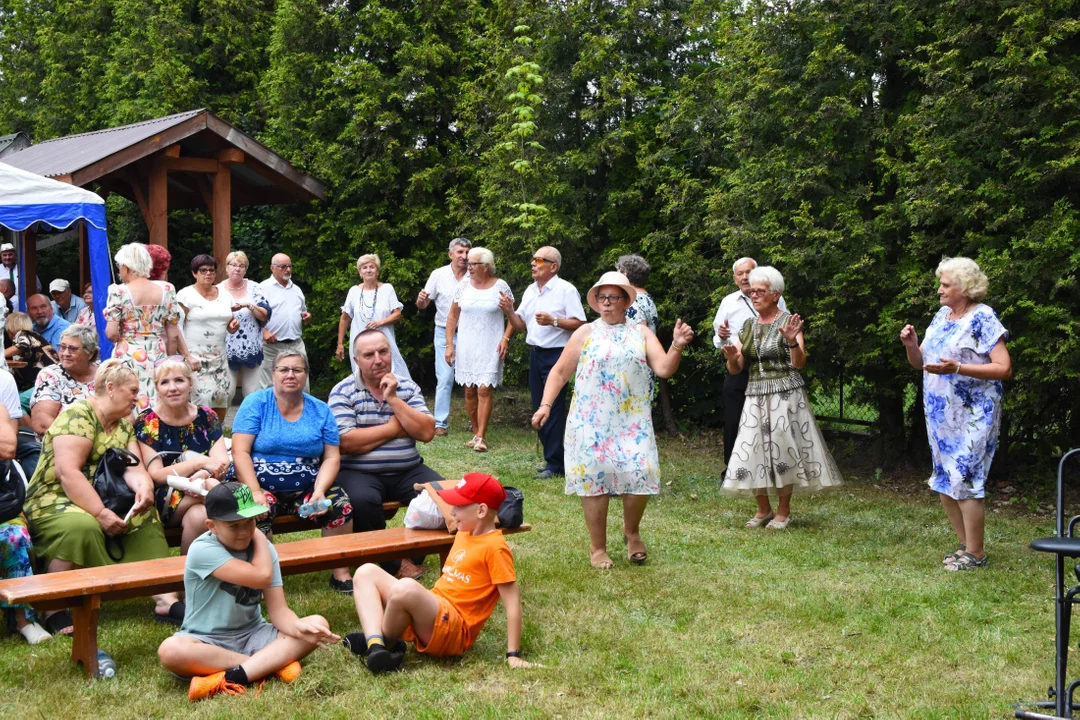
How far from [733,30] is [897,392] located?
3626 millimetres

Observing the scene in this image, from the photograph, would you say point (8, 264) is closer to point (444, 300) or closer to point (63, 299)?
point (63, 299)

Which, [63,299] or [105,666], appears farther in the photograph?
[63,299]

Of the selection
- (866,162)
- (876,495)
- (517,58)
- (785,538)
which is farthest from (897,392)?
(517,58)

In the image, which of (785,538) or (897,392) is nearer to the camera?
(785,538)

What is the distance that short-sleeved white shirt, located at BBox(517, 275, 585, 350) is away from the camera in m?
9.15

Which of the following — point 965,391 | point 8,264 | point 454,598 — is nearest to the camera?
point 454,598

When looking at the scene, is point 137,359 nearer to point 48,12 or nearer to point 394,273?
point 394,273

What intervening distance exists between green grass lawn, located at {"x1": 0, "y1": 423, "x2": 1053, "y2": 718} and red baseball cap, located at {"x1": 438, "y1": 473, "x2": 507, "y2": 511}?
2.20 ft

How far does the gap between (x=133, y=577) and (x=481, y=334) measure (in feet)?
19.0

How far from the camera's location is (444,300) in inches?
423

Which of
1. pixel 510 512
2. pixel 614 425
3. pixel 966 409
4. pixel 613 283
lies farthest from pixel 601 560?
pixel 966 409

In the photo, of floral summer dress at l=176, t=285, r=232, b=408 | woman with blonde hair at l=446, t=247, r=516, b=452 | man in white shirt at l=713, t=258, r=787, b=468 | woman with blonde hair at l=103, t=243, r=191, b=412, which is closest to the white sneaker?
woman with blonde hair at l=103, t=243, r=191, b=412

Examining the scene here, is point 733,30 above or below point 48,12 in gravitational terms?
below

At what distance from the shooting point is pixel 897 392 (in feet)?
30.1
